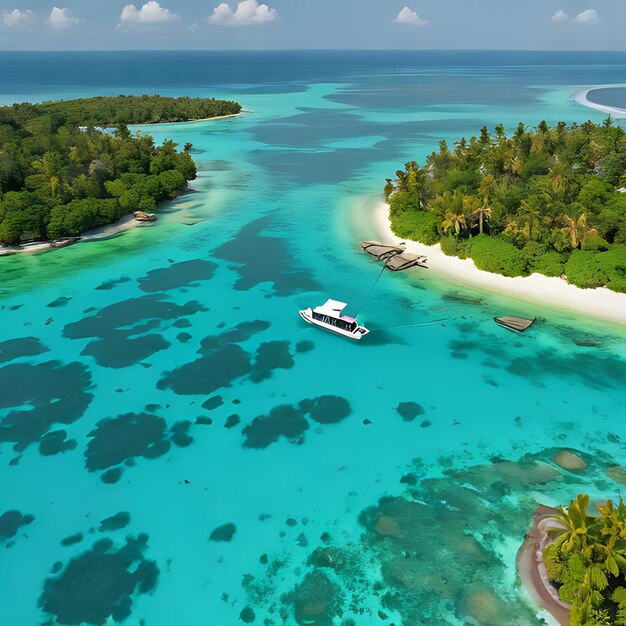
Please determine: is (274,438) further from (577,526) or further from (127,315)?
(127,315)

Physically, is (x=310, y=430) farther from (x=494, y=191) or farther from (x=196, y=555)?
(x=494, y=191)

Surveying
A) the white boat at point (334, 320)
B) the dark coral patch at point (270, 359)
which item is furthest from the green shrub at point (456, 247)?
the dark coral patch at point (270, 359)

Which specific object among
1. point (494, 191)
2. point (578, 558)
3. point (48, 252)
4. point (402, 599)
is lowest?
point (402, 599)

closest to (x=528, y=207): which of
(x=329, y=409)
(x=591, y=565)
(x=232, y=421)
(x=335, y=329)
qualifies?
(x=335, y=329)

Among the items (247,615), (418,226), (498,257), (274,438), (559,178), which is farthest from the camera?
(418,226)

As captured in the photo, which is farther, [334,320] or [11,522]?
[334,320]

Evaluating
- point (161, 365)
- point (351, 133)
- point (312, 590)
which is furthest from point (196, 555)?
point (351, 133)
